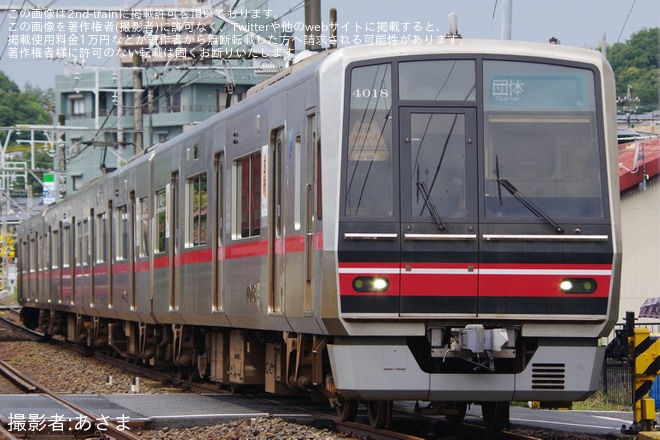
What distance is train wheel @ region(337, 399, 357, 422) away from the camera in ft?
32.5

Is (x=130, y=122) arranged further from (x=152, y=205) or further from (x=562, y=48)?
(x=562, y=48)

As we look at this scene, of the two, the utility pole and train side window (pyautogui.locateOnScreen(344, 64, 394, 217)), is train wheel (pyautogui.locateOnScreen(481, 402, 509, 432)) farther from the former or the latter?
the utility pole

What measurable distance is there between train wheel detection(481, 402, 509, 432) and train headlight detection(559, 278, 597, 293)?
1.47 m

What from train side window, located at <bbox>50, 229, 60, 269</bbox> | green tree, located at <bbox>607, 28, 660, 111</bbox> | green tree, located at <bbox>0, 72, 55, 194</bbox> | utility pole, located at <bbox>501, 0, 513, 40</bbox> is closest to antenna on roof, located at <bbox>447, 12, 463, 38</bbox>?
utility pole, located at <bbox>501, 0, 513, 40</bbox>

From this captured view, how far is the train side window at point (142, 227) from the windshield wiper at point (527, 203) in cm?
877

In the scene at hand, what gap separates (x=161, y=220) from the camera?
51.7ft

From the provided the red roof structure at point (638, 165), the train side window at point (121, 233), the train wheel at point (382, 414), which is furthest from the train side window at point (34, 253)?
the train wheel at point (382, 414)

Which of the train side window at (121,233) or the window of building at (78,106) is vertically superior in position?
the window of building at (78,106)

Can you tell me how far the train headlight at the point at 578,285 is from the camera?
8.70 metres

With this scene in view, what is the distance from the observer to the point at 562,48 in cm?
904

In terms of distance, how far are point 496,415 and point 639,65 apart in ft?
176

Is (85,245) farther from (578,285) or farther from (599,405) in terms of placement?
(578,285)

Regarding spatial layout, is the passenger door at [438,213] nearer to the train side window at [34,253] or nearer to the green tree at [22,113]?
the train side window at [34,253]

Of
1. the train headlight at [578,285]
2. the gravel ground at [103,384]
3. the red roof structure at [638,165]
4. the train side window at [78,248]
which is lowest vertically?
the gravel ground at [103,384]
